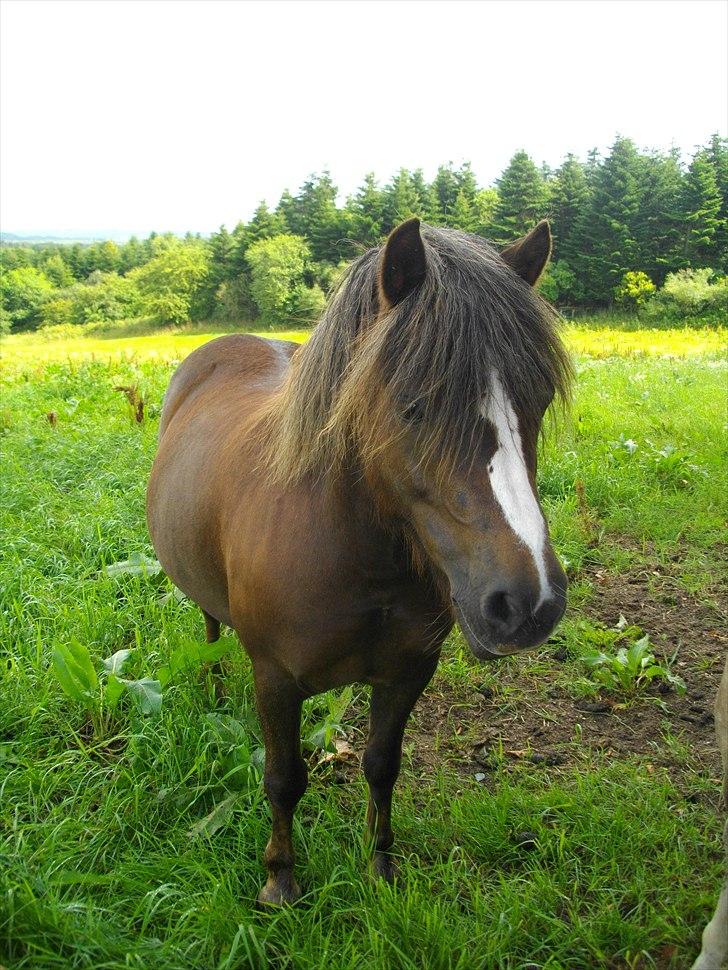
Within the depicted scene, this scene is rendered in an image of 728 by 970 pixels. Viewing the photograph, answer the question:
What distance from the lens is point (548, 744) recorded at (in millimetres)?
2828

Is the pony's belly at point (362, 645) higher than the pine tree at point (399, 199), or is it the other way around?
the pine tree at point (399, 199)

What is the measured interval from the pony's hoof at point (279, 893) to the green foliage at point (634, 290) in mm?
36207

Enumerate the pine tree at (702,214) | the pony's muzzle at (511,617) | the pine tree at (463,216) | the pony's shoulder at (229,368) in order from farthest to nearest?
the pine tree at (702,214), the pine tree at (463,216), the pony's shoulder at (229,368), the pony's muzzle at (511,617)

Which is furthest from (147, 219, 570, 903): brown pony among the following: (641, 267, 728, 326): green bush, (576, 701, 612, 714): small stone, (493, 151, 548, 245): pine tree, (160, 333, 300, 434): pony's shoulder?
(641, 267, 728, 326): green bush

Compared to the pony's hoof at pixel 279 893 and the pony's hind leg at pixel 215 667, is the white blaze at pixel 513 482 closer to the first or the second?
the pony's hoof at pixel 279 893

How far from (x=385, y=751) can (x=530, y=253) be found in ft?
5.52

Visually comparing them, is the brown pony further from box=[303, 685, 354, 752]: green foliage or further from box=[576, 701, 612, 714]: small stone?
box=[576, 701, 612, 714]: small stone

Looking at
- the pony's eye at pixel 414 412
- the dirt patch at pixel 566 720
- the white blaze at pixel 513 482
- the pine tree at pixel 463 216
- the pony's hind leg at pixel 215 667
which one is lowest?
the dirt patch at pixel 566 720

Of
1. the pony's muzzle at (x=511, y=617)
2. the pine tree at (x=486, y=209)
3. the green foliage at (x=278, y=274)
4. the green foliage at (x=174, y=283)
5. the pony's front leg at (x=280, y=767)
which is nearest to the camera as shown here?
the pony's muzzle at (x=511, y=617)

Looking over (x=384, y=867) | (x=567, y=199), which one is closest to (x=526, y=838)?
(x=384, y=867)

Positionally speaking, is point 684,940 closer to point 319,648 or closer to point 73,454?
point 319,648

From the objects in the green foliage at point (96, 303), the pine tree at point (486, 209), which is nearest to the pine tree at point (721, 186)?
the pine tree at point (486, 209)

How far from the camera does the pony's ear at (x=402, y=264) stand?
4.43 feet

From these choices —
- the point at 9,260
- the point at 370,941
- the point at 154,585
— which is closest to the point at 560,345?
the point at 370,941
